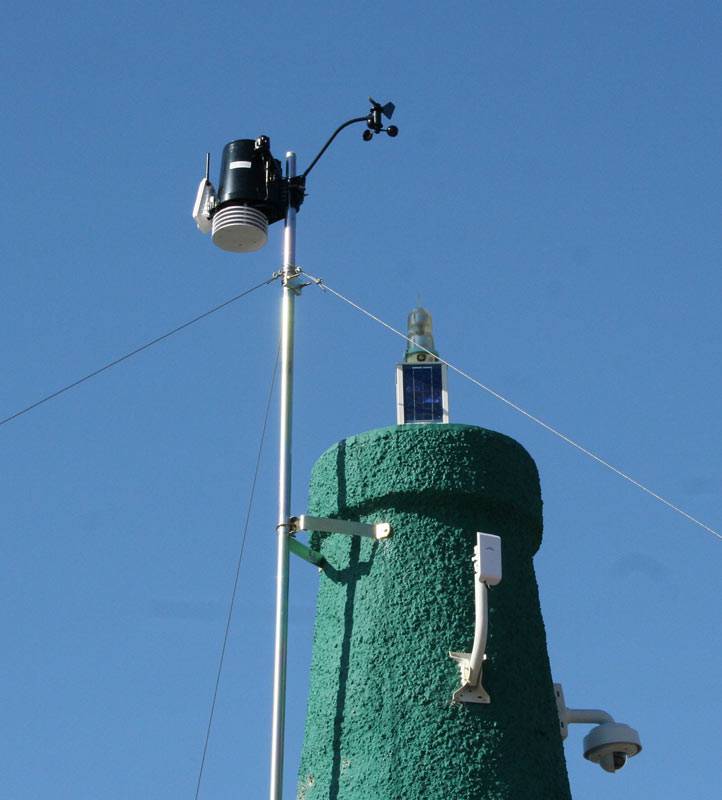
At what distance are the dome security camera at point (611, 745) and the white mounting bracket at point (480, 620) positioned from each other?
1.04 meters

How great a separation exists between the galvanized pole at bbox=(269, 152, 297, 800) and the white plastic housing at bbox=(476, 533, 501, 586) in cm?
105

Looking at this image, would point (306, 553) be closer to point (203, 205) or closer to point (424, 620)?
point (424, 620)

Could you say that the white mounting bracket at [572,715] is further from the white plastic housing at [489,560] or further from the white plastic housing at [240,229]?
the white plastic housing at [240,229]

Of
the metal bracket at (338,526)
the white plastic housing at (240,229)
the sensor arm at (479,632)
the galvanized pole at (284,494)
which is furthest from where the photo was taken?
the white plastic housing at (240,229)

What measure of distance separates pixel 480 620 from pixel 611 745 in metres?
1.34

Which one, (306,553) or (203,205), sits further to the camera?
(203,205)

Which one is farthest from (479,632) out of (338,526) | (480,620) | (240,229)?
(240,229)

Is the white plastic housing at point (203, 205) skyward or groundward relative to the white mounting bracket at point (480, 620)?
skyward

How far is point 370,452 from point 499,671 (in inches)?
51.9

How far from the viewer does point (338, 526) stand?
8227 millimetres

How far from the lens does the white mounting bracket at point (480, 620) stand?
300 inches

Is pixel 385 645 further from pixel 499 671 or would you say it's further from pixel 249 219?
pixel 249 219

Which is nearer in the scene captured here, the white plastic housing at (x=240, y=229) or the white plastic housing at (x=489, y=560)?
the white plastic housing at (x=489, y=560)

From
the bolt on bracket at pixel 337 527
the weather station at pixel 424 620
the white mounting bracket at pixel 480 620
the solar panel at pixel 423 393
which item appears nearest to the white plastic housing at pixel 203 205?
the weather station at pixel 424 620
